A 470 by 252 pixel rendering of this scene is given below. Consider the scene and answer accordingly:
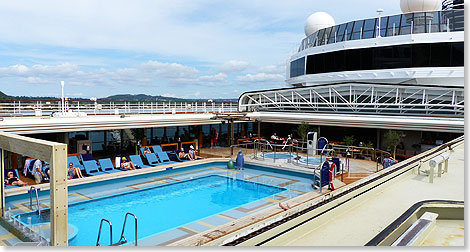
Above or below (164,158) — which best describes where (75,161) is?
above

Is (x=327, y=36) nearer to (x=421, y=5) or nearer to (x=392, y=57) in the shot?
(x=392, y=57)

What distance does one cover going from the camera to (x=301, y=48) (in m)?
26.9

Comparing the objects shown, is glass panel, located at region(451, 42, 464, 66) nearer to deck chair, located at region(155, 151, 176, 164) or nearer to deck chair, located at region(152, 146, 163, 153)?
deck chair, located at region(155, 151, 176, 164)

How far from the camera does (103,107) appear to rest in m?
18.2

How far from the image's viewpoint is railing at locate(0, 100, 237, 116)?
14812 mm

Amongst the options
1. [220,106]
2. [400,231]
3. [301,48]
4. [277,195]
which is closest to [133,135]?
[220,106]

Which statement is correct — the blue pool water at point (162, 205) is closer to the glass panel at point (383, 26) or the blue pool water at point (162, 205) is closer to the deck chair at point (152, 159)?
the deck chair at point (152, 159)

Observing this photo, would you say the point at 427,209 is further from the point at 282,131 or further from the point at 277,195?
the point at 282,131

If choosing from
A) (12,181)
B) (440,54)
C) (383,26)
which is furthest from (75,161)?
(440,54)

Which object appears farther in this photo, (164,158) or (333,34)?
(333,34)

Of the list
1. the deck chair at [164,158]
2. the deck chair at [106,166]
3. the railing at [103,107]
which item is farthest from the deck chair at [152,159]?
the railing at [103,107]

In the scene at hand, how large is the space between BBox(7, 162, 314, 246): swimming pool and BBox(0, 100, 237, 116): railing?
4.22m

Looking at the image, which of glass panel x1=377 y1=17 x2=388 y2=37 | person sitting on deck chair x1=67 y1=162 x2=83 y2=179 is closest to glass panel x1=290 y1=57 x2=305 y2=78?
glass panel x1=377 y1=17 x2=388 y2=37

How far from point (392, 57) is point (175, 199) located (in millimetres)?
14511
